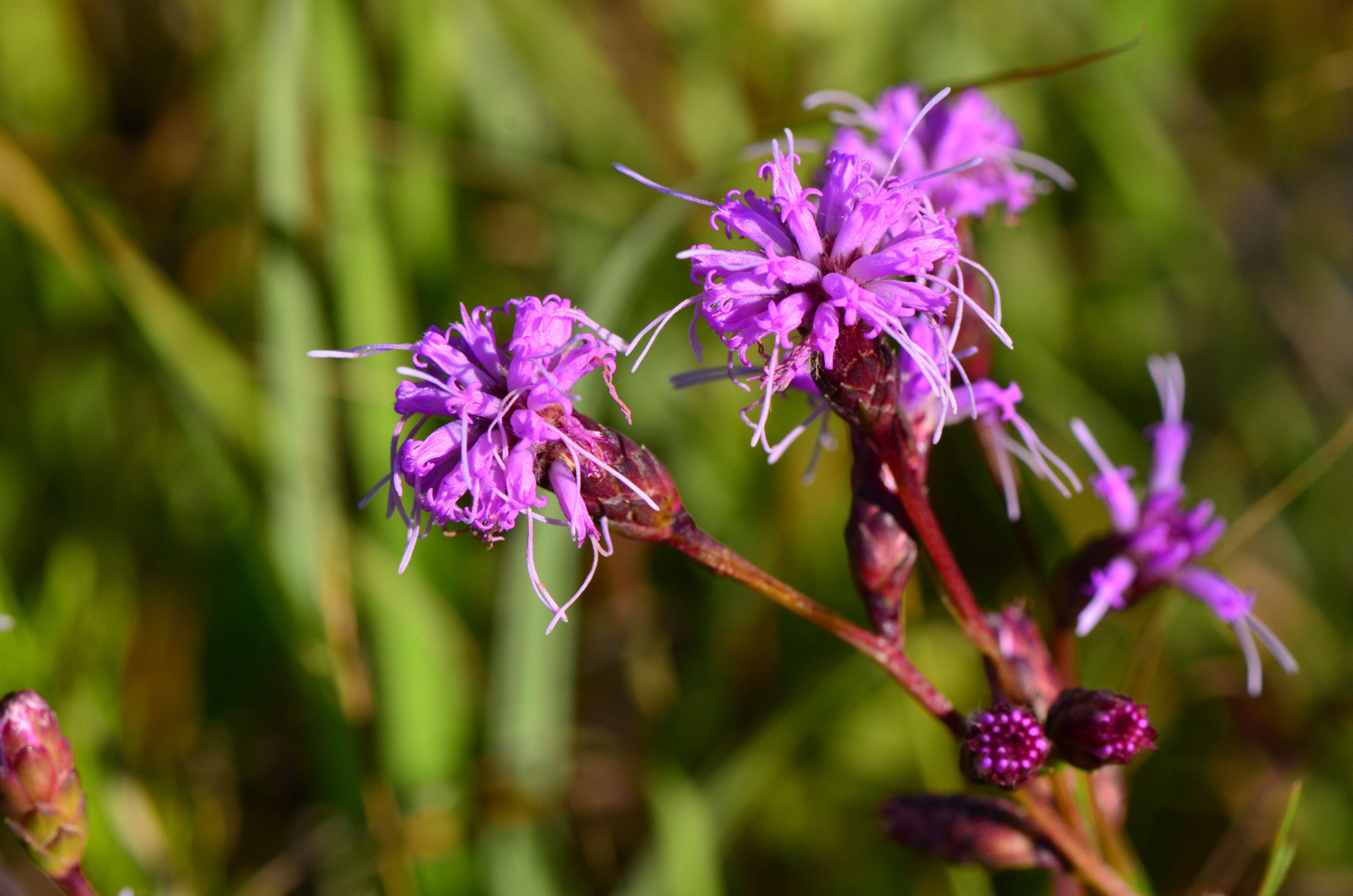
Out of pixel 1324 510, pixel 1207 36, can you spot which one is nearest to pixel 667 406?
pixel 1324 510

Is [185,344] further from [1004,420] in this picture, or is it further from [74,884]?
[1004,420]

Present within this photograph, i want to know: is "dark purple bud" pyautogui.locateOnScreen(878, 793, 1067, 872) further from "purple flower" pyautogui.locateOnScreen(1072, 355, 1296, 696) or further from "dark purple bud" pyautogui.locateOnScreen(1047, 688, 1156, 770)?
"purple flower" pyautogui.locateOnScreen(1072, 355, 1296, 696)

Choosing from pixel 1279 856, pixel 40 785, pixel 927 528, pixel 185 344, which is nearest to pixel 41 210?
pixel 185 344

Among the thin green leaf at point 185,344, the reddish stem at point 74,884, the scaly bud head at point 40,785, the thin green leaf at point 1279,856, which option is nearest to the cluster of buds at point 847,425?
the thin green leaf at point 1279,856

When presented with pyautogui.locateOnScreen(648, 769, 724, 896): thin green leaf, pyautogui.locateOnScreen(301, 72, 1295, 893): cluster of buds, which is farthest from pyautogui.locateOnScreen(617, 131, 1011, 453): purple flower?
pyautogui.locateOnScreen(648, 769, 724, 896): thin green leaf

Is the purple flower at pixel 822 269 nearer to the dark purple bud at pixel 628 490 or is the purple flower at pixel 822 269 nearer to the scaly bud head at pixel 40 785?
the dark purple bud at pixel 628 490

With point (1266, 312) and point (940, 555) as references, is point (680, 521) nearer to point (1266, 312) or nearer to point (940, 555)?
point (940, 555)

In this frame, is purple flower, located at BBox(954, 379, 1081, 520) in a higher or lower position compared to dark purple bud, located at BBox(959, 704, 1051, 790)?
higher
